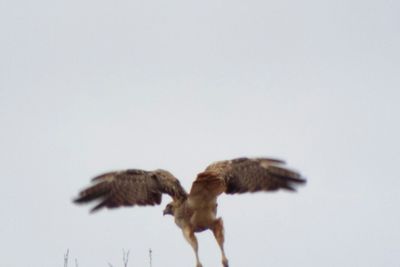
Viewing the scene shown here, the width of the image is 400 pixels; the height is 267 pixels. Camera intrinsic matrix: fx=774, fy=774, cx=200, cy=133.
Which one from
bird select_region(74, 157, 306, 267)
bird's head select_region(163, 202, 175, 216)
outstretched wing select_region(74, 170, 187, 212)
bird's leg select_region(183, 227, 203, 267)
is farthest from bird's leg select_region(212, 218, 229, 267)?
bird's head select_region(163, 202, 175, 216)

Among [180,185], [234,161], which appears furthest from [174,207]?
[234,161]

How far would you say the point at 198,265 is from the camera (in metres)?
9.65

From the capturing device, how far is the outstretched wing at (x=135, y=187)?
1050 centimetres

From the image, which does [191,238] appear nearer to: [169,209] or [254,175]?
[169,209]

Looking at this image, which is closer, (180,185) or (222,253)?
(222,253)

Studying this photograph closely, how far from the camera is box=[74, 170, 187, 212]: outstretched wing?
34.4ft

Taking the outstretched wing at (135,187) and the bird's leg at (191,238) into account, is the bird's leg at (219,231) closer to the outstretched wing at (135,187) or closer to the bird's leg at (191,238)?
the bird's leg at (191,238)

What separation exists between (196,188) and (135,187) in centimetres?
101

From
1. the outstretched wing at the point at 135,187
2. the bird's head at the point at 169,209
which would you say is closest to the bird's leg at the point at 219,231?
the outstretched wing at the point at 135,187

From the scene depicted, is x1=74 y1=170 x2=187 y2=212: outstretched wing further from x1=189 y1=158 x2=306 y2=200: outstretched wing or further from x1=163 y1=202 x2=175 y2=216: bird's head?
x1=189 y1=158 x2=306 y2=200: outstretched wing

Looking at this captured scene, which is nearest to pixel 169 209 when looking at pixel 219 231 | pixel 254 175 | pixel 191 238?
pixel 191 238

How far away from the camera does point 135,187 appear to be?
10555 mm

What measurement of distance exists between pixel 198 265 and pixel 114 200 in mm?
1626

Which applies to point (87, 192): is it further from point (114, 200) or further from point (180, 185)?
point (180, 185)
